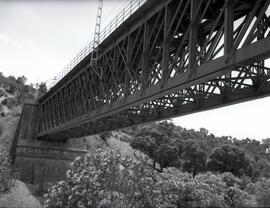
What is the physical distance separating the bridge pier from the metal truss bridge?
21432 mm

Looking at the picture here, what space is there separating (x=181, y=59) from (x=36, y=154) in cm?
4057

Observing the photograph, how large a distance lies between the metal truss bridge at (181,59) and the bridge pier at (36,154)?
70.3 ft

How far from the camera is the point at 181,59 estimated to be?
1541 centimetres

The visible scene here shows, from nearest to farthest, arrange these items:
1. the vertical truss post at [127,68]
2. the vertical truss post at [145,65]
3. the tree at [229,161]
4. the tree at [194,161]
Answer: the vertical truss post at [145,65] → the vertical truss post at [127,68] → the tree at [229,161] → the tree at [194,161]

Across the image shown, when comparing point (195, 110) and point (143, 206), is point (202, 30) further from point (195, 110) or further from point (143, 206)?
point (143, 206)

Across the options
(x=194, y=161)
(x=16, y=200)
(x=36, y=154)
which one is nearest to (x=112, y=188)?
(x=16, y=200)

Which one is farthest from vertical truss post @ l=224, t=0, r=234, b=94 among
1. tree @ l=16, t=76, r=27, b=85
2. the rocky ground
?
tree @ l=16, t=76, r=27, b=85

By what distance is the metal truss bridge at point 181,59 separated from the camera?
12.2 meters

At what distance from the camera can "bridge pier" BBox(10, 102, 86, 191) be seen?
4962 centimetres

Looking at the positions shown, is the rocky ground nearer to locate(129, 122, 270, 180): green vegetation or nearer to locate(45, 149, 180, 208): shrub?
locate(45, 149, 180, 208): shrub

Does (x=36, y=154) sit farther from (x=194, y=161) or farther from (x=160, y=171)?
(x=194, y=161)

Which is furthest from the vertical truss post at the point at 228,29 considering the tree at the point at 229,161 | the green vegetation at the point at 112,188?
the tree at the point at 229,161

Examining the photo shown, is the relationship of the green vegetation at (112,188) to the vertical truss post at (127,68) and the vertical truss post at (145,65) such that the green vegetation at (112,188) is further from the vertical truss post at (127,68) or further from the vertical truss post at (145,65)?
the vertical truss post at (145,65)

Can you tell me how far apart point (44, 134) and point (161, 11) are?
3480 centimetres
